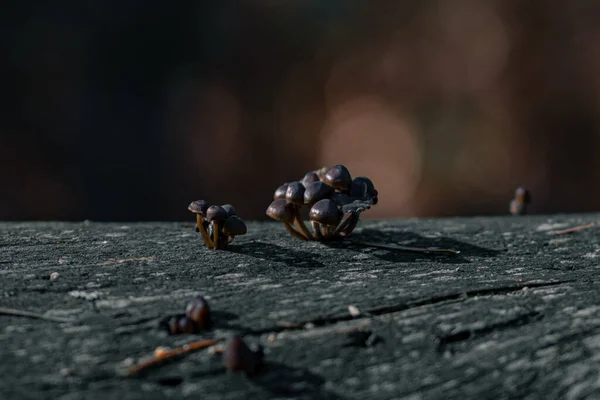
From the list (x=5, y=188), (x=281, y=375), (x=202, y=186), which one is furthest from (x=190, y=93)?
(x=281, y=375)

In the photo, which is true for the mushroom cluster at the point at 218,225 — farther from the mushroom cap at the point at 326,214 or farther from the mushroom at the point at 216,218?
the mushroom cap at the point at 326,214

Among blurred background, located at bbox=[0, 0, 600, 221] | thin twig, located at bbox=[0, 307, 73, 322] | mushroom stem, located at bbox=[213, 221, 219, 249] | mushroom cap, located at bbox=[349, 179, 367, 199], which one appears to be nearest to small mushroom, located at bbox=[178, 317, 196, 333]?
thin twig, located at bbox=[0, 307, 73, 322]

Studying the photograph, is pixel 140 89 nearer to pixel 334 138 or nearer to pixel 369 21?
pixel 334 138

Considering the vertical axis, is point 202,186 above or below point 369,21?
below

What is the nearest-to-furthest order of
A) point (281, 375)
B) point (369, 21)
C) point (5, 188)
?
point (281, 375) → point (5, 188) → point (369, 21)

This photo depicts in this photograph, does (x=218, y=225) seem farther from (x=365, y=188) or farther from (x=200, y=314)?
(x=200, y=314)

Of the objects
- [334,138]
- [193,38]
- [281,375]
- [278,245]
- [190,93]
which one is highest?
[193,38]
